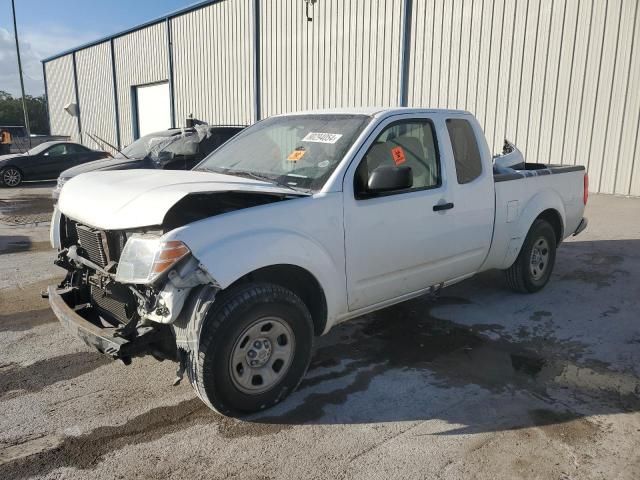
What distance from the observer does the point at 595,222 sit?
912 cm

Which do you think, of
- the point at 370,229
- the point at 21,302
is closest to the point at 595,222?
the point at 370,229

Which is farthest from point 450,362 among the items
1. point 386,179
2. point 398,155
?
point 398,155

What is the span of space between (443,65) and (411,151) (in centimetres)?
967

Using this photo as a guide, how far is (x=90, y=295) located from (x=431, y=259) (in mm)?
2593

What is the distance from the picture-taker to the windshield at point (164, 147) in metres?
10.4

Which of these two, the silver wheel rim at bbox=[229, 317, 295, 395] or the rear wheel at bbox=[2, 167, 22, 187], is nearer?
the silver wheel rim at bbox=[229, 317, 295, 395]

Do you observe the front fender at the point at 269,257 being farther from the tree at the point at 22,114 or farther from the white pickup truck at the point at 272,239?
the tree at the point at 22,114

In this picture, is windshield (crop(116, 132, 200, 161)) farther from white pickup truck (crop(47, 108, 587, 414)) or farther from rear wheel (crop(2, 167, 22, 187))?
rear wheel (crop(2, 167, 22, 187))

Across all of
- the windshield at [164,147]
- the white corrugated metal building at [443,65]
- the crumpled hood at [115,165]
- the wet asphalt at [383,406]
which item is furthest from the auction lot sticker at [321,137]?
the white corrugated metal building at [443,65]

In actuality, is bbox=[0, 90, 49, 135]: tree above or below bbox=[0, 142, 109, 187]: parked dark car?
above

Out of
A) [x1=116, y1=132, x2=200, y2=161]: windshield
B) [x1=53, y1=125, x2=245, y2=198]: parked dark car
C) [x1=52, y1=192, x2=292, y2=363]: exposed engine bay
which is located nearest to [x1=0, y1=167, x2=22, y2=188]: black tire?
[x1=53, y1=125, x2=245, y2=198]: parked dark car

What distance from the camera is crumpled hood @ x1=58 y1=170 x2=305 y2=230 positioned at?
10.1ft

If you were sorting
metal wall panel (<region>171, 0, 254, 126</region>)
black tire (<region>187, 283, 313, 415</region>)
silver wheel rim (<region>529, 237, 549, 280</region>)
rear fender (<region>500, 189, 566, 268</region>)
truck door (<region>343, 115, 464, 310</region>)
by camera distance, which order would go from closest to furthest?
black tire (<region>187, 283, 313, 415</region>) → truck door (<region>343, 115, 464, 310</region>) → rear fender (<region>500, 189, 566, 268</region>) → silver wheel rim (<region>529, 237, 549, 280</region>) → metal wall panel (<region>171, 0, 254, 126</region>)

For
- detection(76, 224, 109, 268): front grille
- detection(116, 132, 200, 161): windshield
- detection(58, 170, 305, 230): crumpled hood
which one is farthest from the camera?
detection(116, 132, 200, 161): windshield
